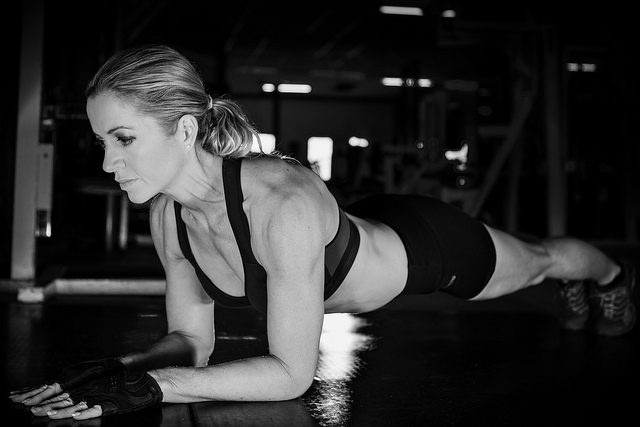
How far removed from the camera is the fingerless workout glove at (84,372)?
3.59 ft

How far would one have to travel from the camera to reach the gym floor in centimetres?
111

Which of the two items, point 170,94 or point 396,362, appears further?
point 396,362

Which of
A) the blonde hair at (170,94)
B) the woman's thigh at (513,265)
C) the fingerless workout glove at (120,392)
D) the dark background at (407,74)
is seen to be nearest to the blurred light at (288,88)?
the dark background at (407,74)

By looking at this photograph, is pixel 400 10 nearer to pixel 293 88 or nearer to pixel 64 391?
pixel 293 88

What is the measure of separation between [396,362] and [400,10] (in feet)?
19.1

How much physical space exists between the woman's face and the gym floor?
38cm

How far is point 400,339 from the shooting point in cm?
181

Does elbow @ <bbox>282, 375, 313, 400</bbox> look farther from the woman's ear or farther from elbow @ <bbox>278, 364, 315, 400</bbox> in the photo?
the woman's ear

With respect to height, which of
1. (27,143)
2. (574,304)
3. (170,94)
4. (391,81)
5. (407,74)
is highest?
(391,81)

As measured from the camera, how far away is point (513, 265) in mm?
1648

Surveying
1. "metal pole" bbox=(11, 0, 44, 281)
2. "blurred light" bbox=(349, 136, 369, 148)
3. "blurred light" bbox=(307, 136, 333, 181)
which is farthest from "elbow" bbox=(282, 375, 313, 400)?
"blurred light" bbox=(307, 136, 333, 181)

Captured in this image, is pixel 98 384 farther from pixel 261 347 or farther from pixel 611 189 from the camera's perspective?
pixel 611 189

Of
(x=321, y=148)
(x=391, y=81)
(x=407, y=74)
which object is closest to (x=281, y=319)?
(x=407, y=74)

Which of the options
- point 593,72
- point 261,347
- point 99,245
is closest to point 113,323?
point 261,347
